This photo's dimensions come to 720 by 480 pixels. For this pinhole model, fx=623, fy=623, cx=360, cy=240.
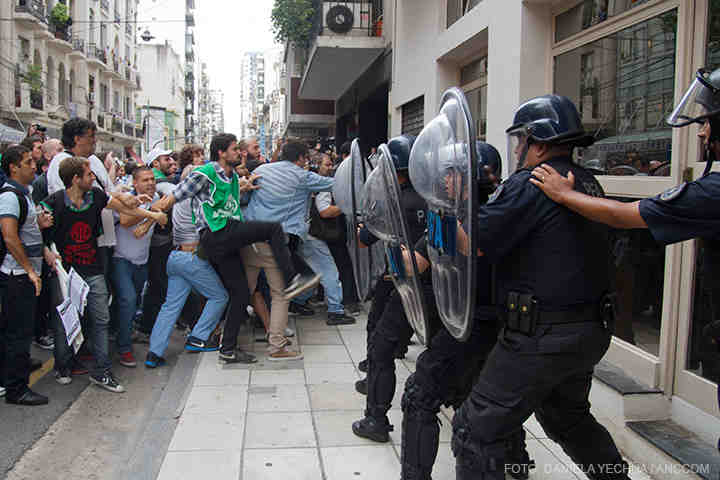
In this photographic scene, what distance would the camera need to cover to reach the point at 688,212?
192 cm

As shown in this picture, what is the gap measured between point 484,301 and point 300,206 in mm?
3417

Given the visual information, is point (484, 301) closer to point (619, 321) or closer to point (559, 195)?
point (559, 195)

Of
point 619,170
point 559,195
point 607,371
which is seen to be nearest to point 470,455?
point 559,195

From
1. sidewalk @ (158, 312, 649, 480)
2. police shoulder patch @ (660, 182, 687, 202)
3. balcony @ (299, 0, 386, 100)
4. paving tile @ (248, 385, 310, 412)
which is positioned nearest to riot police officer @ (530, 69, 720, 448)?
police shoulder patch @ (660, 182, 687, 202)

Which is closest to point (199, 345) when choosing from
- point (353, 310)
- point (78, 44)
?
point (353, 310)

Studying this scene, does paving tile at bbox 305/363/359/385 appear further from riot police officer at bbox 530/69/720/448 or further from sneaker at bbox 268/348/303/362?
riot police officer at bbox 530/69/720/448

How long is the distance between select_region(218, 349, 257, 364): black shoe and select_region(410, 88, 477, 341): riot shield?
3.00 meters

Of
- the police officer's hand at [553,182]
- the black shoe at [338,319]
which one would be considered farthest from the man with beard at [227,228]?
the police officer's hand at [553,182]

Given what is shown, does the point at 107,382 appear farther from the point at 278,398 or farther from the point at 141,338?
the point at 141,338

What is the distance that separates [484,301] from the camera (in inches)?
114

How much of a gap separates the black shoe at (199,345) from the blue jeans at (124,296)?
0.53 metres

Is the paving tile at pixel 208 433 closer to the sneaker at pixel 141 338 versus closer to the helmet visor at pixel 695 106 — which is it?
the sneaker at pixel 141 338

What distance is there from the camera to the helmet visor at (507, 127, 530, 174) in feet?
8.27

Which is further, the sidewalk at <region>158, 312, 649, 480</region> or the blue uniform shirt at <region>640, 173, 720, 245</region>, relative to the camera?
the sidewalk at <region>158, 312, 649, 480</region>
